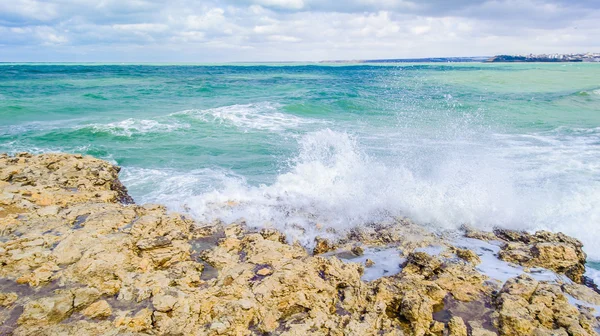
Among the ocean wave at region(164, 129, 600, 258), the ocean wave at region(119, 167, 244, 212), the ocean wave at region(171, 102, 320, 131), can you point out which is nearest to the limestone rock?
the ocean wave at region(164, 129, 600, 258)

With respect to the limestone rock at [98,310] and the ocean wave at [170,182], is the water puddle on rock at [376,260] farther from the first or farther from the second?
the ocean wave at [170,182]

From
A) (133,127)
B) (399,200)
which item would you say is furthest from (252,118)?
(399,200)

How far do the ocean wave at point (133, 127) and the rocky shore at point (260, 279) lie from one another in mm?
9509

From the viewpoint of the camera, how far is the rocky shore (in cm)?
388

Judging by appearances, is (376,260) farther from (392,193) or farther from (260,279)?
(392,193)

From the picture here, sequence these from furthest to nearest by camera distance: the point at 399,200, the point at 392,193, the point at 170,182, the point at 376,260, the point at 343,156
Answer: the point at 343,156 < the point at 170,182 < the point at 392,193 < the point at 399,200 < the point at 376,260

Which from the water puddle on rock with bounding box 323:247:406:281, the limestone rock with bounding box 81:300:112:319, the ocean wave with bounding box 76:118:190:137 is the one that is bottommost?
the water puddle on rock with bounding box 323:247:406:281

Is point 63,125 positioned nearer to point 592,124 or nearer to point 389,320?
point 389,320

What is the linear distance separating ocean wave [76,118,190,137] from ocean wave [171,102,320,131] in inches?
79.4

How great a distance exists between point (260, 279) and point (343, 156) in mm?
5640

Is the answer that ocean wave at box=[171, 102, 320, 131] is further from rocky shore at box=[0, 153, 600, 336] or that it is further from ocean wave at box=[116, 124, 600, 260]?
rocky shore at box=[0, 153, 600, 336]

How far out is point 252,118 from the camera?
64.1 ft

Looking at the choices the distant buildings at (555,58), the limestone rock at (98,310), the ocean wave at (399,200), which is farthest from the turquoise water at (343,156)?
the distant buildings at (555,58)

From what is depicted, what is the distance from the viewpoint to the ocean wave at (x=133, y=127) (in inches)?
607
